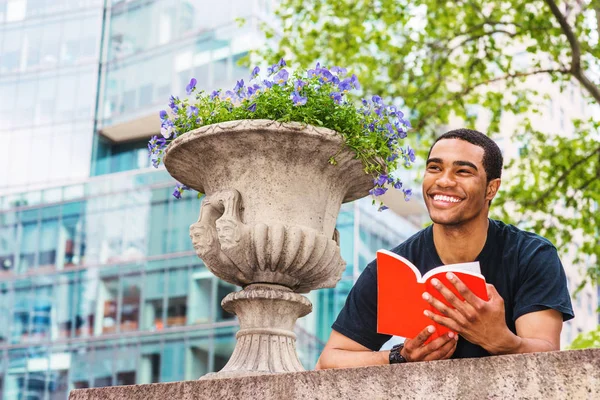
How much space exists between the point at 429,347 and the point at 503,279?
19.1 inches

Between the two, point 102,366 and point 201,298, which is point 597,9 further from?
point 102,366

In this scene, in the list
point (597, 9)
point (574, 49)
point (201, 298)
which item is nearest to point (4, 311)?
point (201, 298)

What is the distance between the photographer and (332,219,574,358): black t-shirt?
115 inches

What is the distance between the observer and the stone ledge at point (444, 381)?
234cm

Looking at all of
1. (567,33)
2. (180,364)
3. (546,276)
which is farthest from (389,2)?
(180,364)

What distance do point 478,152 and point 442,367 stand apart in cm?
94

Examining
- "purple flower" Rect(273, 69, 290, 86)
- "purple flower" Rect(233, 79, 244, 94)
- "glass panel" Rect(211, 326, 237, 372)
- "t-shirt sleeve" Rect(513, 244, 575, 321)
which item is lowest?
"t-shirt sleeve" Rect(513, 244, 575, 321)

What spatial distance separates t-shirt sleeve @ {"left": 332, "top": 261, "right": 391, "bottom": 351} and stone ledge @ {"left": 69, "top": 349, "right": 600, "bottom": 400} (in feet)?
1.91

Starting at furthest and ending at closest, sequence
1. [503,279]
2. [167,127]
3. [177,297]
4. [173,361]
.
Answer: [177,297] → [173,361] → [167,127] → [503,279]

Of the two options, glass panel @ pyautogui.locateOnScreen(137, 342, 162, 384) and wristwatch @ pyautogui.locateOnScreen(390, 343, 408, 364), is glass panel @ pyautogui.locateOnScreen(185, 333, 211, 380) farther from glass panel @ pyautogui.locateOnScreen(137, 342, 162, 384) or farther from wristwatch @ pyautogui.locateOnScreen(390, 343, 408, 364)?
wristwatch @ pyautogui.locateOnScreen(390, 343, 408, 364)

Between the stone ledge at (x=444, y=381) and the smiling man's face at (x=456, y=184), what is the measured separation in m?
0.76

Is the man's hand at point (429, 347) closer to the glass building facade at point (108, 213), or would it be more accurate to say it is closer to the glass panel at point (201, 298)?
the glass building facade at point (108, 213)

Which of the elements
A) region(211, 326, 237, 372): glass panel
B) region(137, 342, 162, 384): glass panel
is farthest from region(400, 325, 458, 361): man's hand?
region(137, 342, 162, 384): glass panel

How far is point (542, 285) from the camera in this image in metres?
2.93
